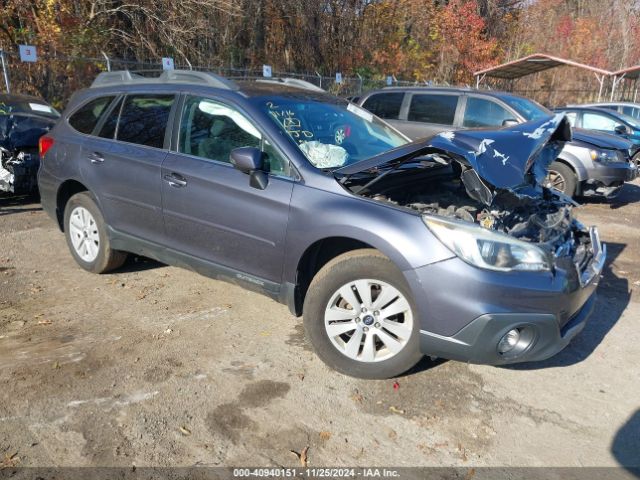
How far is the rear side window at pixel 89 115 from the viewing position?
15.8 ft

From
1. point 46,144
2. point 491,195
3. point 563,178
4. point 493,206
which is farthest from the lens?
point 563,178

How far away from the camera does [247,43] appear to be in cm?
1947

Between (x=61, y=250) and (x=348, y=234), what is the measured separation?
389 cm

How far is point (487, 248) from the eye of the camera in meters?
2.92

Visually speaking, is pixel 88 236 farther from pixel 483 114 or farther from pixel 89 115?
pixel 483 114

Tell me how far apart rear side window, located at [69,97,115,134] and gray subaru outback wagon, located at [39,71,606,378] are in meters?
0.02

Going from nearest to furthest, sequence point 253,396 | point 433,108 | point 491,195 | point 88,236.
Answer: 1. point 253,396
2. point 491,195
3. point 88,236
4. point 433,108

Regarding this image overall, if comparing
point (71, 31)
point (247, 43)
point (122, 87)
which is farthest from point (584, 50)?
point (122, 87)

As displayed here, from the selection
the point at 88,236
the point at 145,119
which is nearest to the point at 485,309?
the point at 145,119

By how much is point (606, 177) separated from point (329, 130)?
5887mm

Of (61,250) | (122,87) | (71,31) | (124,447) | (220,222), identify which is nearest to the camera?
(124,447)

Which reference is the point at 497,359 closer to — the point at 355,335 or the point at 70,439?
the point at 355,335

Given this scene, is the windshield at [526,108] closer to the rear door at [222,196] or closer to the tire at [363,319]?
the rear door at [222,196]

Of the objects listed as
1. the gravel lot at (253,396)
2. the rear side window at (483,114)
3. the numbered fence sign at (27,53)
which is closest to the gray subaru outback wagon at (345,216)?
the gravel lot at (253,396)
